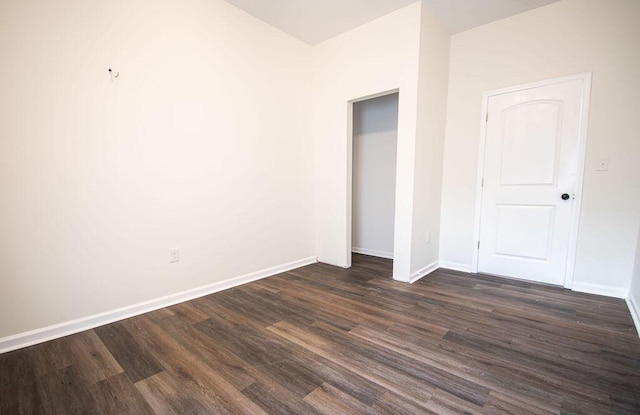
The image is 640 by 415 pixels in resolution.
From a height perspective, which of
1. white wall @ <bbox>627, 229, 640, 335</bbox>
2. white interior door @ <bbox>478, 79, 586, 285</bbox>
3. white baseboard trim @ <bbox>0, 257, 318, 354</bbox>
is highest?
white interior door @ <bbox>478, 79, 586, 285</bbox>

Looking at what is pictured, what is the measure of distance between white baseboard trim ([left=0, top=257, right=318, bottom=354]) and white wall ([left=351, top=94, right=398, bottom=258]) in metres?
1.87

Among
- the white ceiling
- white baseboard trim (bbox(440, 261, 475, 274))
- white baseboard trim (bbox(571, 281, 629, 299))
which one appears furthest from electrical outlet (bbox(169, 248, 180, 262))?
white baseboard trim (bbox(571, 281, 629, 299))

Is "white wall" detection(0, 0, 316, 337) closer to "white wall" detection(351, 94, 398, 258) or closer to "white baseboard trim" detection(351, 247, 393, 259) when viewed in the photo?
"white wall" detection(351, 94, 398, 258)

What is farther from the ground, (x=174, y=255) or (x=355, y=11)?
(x=355, y=11)

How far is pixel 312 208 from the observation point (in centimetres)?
367

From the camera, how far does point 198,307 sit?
2332 mm

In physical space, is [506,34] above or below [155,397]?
above

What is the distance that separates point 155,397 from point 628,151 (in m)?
3.94

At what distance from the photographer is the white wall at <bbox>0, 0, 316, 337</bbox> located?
172 cm

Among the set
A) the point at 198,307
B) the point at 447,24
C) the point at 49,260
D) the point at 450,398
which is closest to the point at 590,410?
the point at 450,398

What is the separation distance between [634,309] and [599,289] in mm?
437

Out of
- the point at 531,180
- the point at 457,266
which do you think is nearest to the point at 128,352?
the point at 457,266

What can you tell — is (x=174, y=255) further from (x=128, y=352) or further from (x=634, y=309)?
(x=634, y=309)

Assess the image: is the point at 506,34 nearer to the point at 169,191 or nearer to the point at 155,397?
the point at 169,191
